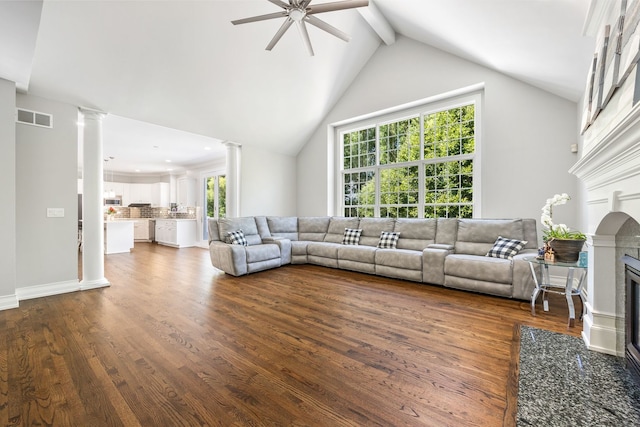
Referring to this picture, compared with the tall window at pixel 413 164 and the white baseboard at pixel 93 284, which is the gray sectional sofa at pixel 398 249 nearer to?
the tall window at pixel 413 164

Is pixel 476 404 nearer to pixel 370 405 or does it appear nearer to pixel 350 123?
pixel 370 405

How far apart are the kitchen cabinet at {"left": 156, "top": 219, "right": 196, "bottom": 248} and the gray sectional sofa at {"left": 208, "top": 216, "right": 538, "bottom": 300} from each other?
3812 millimetres

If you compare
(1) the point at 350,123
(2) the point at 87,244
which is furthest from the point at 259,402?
(1) the point at 350,123

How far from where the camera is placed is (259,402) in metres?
1.52

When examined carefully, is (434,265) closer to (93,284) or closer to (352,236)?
(352,236)

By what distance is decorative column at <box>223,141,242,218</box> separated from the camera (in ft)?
19.4

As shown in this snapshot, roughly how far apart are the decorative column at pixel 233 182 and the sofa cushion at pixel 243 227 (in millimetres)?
608

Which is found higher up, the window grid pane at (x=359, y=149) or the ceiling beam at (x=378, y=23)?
the ceiling beam at (x=378, y=23)

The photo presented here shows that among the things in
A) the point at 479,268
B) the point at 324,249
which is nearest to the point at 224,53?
the point at 324,249

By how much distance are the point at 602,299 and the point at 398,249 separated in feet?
8.77

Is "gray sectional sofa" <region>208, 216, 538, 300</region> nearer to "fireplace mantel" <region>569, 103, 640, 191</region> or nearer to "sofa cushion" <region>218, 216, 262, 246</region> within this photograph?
"sofa cushion" <region>218, 216, 262, 246</region>

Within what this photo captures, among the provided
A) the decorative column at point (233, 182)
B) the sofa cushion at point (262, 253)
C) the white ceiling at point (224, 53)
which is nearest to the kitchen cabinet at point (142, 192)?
the white ceiling at point (224, 53)

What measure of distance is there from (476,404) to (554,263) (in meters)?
1.87

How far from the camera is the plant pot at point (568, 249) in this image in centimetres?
263
